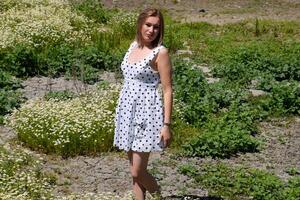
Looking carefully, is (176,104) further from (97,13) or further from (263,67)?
(97,13)

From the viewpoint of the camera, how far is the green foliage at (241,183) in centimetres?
847

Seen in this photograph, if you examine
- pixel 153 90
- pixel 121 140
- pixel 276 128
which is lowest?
pixel 276 128

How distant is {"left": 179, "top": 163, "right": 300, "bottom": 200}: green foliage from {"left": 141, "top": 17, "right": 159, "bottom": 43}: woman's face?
269 centimetres

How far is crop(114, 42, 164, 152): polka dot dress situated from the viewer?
23.4 feet

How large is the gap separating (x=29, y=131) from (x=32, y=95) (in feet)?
9.29

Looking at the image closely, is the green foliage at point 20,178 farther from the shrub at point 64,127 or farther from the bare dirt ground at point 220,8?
the bare dirt ground at point 220,8

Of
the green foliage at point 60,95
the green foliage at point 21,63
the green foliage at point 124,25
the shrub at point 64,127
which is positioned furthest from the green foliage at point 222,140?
the green foliage at point 124,25

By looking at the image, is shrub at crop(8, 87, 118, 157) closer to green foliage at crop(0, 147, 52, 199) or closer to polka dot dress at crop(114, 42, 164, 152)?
green foliage at crop(0, 147, 52, 199)

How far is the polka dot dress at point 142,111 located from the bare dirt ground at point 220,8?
14733 millimetres

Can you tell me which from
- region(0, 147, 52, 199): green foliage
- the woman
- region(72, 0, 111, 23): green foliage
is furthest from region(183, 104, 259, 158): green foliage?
region(72, 0, 111, 23): green foliage

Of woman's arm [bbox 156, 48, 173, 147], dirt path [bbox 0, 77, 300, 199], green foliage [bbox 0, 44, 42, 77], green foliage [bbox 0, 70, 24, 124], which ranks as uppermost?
woman's arm [bbox 156, 48, 173, 147]

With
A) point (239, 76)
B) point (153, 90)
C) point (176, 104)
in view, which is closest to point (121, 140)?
point (153, 90)

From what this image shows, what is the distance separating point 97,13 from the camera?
21.4 m

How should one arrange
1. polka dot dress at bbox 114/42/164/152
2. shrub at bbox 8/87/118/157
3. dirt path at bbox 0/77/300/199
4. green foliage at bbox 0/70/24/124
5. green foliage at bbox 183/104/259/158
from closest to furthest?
1. polka dot dress at bbox 114/42/164/152
2. dirt path at bbox 0/77/300/199
3. shrub at bbox 8/87/118/157
4. green foliage at bbox 183/104/259/158
5. green foliage at bbox 0/70/24/124
